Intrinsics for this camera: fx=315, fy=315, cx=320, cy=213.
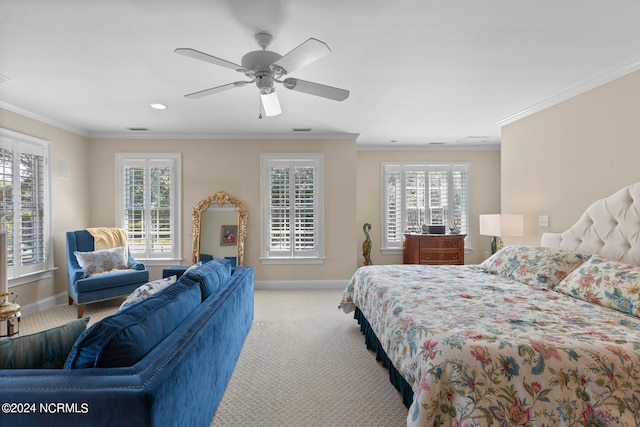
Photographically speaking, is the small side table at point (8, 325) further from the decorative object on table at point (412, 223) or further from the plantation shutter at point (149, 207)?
the decorative object on table at point (412, 223)

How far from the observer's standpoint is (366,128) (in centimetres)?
501

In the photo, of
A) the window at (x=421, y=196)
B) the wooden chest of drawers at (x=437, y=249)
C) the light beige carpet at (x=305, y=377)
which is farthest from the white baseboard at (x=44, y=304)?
the wooden chest of drawers at (x=437, y=249)

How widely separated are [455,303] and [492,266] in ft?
4.48

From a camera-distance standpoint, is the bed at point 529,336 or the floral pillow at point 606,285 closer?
the bed at point 529,336

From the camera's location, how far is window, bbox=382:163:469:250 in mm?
6391

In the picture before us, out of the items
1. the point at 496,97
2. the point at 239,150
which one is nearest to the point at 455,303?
the point at 496,97

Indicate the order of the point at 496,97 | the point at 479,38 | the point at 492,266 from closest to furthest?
the point at 479,38 → the point at 492,266 → the point at 496,97

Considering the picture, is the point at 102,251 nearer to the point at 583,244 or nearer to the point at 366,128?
the point at 366,128

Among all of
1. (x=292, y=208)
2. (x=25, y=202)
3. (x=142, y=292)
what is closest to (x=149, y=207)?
(x=25, y=202)

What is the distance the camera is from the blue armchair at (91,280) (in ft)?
12.8

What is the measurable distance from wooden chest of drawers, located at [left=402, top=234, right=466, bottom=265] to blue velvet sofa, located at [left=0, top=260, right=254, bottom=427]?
4429 millimetres

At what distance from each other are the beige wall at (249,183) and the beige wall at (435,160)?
1.04 metres

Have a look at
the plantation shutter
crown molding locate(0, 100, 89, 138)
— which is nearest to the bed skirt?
the plantation shutter

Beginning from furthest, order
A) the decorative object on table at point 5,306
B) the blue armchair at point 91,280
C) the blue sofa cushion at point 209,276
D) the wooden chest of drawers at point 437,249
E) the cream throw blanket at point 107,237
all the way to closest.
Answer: the wooden chest of drawers at point 437,249, the cream throw blanket at point 107,237, the blue armchair at point 91,280, the decorative object on table at point 5,306, the blue sofa cushion at point 209,276
